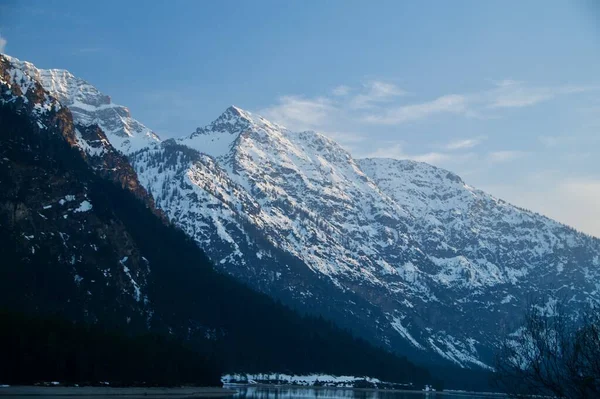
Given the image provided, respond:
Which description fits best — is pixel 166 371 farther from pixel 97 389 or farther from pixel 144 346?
pixel 97 389

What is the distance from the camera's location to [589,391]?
59875 millimetres

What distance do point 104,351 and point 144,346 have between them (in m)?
25.2

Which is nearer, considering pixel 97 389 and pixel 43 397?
pixel 43 397

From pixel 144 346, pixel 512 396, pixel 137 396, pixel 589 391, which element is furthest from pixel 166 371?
pixel 589 391

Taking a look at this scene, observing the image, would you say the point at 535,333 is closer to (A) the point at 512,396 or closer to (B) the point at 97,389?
(A) the point at 512,396

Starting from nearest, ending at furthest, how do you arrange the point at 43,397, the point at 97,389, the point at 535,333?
the point at 535,333
the point at 43,397
the point at 97,389

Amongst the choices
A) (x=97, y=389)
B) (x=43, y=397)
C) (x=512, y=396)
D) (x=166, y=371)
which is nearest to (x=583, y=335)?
(x=512, y=396)

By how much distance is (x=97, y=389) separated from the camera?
15912cm

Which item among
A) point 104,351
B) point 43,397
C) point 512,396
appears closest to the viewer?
point 512,396

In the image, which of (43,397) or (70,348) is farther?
(70,348)

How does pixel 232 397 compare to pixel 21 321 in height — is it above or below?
below

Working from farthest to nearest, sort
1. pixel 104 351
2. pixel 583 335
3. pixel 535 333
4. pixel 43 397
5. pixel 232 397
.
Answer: pixel 232 397 → pixel 104 351 → pixel 43 397 → pixel 535 333 → pixel 583 335

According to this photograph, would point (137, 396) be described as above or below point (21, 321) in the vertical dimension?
below

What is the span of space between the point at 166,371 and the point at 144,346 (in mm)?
8456
